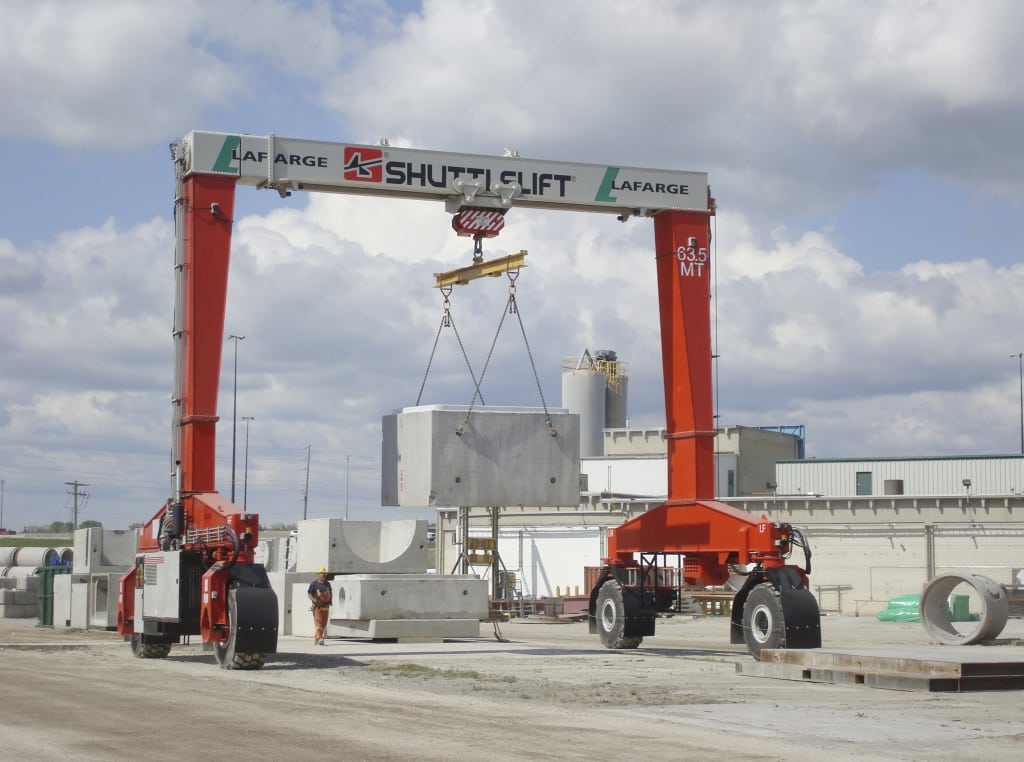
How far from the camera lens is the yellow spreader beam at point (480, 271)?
84.9ft

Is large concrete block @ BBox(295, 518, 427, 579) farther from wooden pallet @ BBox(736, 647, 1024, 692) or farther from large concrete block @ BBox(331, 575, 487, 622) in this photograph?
wooden pallet @ BBox(736, 647, 1024, 692)

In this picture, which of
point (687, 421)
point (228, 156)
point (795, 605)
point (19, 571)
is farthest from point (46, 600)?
point (795, 605)

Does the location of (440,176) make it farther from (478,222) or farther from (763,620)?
(763,620)

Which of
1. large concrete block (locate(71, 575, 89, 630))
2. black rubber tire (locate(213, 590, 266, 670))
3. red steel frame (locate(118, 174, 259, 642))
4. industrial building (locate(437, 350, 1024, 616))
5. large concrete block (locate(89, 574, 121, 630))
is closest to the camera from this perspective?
black rubber tire (locate(213, 590, 266, 670))

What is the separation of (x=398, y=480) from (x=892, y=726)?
669 inches

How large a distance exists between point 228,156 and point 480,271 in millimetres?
5327

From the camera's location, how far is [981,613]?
1096 inches

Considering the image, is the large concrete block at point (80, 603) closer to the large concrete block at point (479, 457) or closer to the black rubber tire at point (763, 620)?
the large concrete block at point (479, 457)

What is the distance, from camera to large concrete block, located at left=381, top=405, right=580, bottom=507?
28344 mm

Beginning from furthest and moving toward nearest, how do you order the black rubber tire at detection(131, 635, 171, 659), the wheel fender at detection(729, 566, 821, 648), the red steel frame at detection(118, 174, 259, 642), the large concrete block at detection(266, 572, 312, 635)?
1. the large concrete block at detection(266, 572, 312, 635)
2. the black rubber tire at detection(131, 635, 171, 659)
3. the red steel frame at detection(118, 174, 259, 642)
4. the wheel fender at detection(729, 566, 821, 648)

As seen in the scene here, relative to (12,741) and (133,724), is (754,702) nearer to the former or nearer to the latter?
(133,724)

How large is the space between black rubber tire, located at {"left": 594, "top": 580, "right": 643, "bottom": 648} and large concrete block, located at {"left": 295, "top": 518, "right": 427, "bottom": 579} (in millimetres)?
5177

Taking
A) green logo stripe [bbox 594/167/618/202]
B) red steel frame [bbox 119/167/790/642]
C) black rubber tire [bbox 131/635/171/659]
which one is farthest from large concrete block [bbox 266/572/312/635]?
green logo stripe [bbox 594/167/618/202]

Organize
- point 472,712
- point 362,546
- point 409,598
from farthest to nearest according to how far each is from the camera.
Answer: point 362,546, point 409,598, point 472,712
